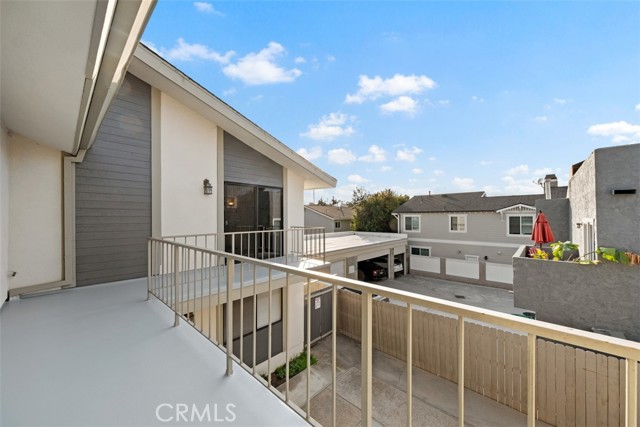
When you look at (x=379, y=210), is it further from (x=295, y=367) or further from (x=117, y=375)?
(x=117, y=375)

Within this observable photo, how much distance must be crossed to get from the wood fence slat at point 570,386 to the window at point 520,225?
11123 millimetres

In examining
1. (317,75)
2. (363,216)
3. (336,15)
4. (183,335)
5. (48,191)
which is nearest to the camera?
(183,335)

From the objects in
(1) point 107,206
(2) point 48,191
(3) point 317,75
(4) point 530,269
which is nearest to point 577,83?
(4) point 530,269

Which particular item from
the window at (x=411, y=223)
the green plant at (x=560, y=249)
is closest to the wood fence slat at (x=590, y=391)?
the green plant at (x=560, y=249)

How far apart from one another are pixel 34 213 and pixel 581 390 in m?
9.40

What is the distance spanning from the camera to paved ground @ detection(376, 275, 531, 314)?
10.9m

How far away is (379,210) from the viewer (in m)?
19.2

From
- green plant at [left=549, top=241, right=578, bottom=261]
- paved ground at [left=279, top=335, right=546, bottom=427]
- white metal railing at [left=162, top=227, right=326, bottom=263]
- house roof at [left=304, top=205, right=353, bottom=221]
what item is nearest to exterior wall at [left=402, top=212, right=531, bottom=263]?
house roof at [left=304, top=205, right=353, bottom=221]

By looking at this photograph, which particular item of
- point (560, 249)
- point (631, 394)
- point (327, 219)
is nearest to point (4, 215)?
point (631, 394)

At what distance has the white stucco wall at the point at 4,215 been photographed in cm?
340

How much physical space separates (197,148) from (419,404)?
22.5 feet

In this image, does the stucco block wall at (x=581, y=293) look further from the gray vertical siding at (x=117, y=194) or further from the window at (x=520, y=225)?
the window at (x=520, y=225)

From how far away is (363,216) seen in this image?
19.9m

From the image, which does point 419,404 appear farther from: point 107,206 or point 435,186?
point 435,186
